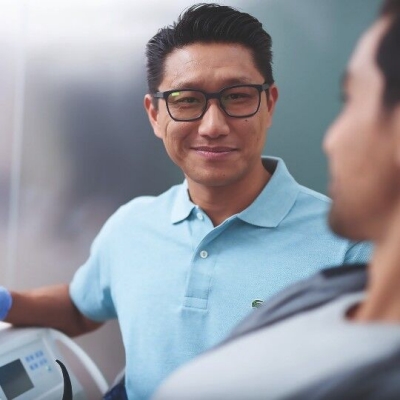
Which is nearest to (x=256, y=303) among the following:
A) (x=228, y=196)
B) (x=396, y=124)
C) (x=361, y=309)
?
(x=228, y=196)

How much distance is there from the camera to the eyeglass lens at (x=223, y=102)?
3.58 feet

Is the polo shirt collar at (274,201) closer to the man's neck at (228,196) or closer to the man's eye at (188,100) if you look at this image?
the man's neck at (228,196)

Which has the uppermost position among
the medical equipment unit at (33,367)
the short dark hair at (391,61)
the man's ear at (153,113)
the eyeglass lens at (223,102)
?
the short dark hair at (391,61)

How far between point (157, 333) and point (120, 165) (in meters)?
0.48

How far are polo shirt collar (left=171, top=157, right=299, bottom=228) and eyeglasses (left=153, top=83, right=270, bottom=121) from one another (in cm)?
16

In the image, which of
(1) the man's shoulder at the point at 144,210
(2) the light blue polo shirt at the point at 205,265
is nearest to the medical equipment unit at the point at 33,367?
(2) the light blue polo shirt at the point at 205,265

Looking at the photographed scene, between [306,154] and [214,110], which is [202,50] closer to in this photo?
[214,110]

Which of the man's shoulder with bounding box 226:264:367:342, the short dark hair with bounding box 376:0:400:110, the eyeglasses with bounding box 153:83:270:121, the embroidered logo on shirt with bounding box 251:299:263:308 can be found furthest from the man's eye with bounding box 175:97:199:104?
the short dark hair with bounding box 376:0:400:110

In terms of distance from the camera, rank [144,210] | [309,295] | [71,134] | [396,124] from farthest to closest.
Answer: [71,134]
[144,210]
[309,295]
[396,124]

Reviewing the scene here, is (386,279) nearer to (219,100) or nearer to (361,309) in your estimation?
(361,309)

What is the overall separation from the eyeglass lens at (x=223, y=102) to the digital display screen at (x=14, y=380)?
0.59 metres

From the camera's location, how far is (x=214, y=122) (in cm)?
108

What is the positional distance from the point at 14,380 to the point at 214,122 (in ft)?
2.08

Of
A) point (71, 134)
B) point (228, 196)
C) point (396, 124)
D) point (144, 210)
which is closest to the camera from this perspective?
point (396, 124)
